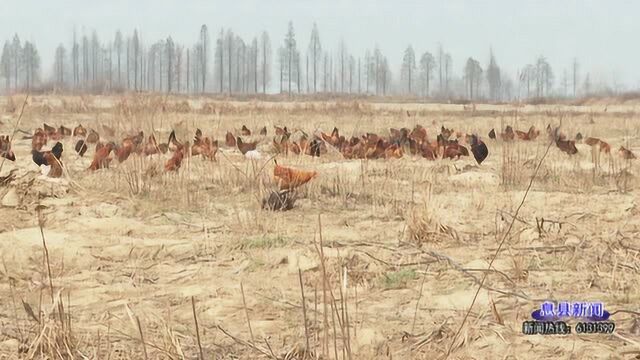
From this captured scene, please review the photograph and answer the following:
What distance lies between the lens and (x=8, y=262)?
13.9 ft

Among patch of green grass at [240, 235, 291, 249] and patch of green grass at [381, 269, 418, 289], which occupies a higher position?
patch of green grass at [240, 235, 291, 249]

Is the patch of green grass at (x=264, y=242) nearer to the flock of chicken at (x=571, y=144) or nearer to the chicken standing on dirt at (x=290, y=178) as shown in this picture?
the chicken standing on dirt at (x=290, y=178)

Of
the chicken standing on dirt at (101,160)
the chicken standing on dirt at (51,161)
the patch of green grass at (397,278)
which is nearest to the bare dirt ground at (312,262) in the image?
the patch of green grass at (397,278)

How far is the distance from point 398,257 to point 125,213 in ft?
7.00

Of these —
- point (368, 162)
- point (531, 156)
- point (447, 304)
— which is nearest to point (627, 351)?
point (447, 304)

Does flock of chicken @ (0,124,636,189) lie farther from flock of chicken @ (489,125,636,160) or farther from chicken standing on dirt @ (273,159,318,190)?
chicken standing on dirt @ (273,159,318,190)

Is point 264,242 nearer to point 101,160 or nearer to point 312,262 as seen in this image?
point 312,262

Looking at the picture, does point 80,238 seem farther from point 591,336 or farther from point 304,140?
point 304,140

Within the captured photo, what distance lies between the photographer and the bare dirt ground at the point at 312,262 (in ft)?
9.52

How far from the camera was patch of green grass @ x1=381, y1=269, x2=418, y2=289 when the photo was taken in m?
3.82

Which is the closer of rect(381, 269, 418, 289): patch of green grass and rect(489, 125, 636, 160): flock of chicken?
rect(381, 269, 418, 289): patch of green grass
